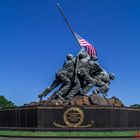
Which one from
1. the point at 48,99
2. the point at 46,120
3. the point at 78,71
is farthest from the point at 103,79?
the point at 46,120

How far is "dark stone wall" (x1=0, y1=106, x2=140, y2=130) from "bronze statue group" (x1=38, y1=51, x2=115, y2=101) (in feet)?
10.8

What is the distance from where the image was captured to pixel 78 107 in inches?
1246

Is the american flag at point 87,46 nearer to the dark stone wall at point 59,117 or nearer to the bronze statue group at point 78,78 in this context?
the bronze statue group at point 78,78

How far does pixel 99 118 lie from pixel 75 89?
4234 millimetres

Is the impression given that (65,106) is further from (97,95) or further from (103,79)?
(103,79)

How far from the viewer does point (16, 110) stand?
3325 cm

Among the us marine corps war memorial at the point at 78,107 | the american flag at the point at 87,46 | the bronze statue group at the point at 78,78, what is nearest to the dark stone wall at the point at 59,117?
the us marine corps war memorial at the point at 78,107

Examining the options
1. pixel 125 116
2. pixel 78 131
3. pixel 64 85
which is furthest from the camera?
pixel 64 85

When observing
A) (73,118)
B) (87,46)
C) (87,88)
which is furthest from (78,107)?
(87,46)

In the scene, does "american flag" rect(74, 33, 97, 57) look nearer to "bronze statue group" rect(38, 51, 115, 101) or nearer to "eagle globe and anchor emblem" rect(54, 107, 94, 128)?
"bronze statue group" rect(38, 51, 115, 101)

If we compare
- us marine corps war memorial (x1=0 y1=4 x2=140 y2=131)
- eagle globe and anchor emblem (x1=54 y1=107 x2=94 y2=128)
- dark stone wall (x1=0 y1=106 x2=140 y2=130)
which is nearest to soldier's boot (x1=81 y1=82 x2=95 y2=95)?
us marine corps war memorial (x1=0 y1=4 x2=140 y2=131)

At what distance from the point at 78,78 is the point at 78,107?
4.64m

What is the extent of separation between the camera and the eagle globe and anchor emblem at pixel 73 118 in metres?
31.4

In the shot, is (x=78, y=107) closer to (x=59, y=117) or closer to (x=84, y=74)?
(x=59, y=117)
